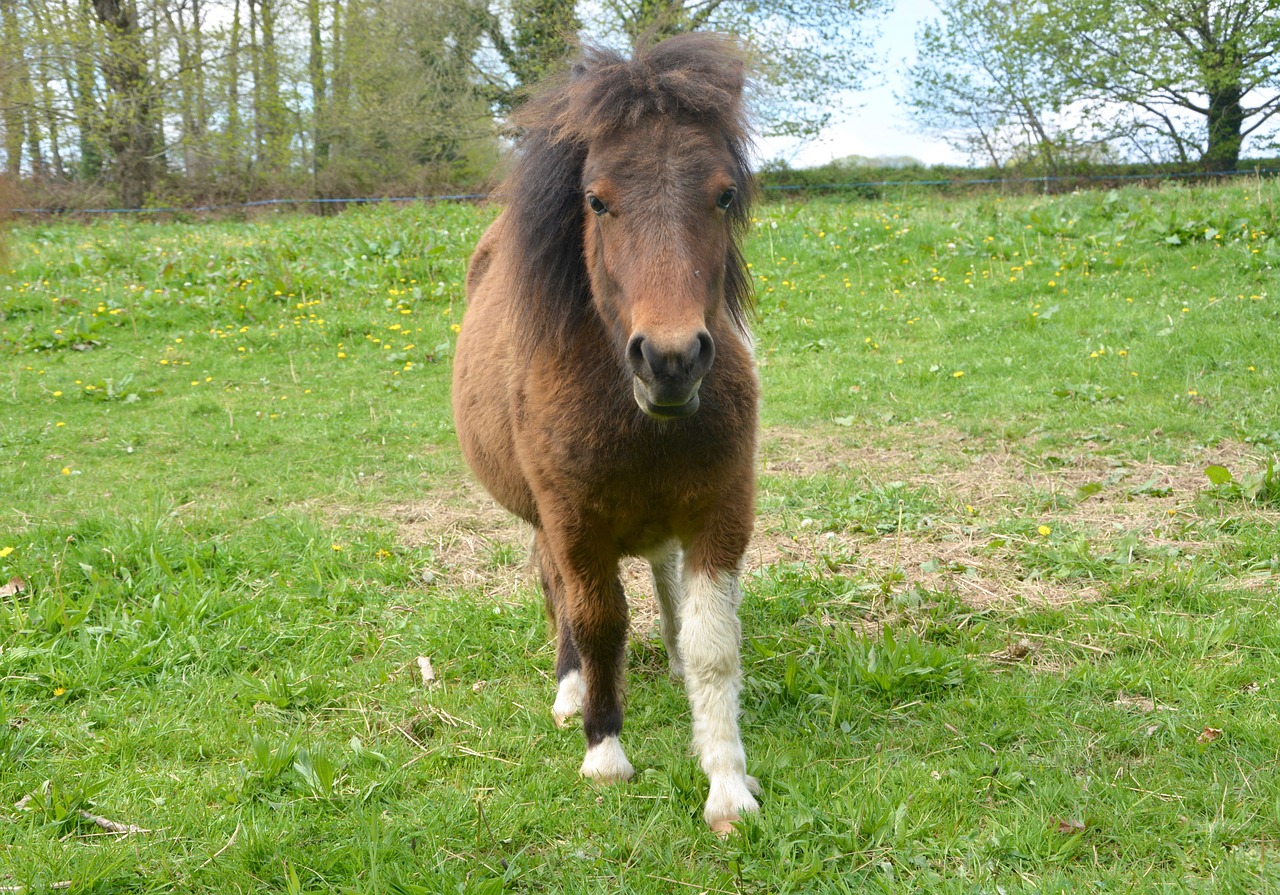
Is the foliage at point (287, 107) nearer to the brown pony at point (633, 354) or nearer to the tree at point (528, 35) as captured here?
the tree at point (528, 35)

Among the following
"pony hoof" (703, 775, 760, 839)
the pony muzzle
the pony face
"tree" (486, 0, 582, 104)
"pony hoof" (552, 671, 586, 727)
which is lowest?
"pony hoof" (552, 671, 586, 727)

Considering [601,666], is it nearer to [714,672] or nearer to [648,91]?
[714,672]

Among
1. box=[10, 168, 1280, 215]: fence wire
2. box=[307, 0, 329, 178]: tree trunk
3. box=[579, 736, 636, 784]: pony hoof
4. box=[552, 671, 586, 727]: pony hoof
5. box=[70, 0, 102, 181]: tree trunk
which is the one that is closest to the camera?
box=[579, 736, 636, 784]: pony hoof

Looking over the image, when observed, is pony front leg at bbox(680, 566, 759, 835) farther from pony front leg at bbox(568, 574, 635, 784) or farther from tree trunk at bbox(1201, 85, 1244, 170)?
tree trunk at bbox(1201, 85, 1244, 170)

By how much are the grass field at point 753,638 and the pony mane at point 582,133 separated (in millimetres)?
1635

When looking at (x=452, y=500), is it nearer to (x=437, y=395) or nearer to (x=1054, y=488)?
(x=437, y=395)

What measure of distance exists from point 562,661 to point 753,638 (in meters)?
0.86

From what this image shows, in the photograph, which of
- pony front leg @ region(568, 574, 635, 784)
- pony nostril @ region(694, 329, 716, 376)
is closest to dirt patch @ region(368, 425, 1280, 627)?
pony front leg @ region(568, 574, 635, 784)

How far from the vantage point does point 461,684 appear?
12.8 ft

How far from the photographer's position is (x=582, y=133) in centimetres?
285

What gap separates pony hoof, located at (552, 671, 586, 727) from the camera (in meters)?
3.68

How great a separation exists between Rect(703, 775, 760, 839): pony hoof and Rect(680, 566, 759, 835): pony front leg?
0.04ft

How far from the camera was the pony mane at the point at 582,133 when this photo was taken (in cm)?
278

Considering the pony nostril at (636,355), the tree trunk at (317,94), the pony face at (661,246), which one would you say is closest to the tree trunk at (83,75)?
the tree trunk at (317,94)
